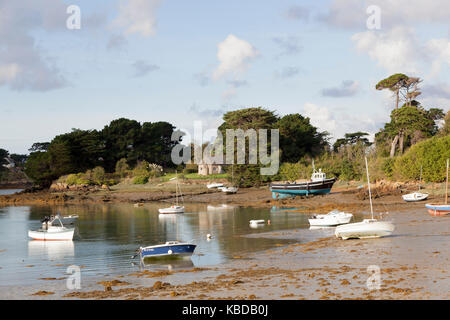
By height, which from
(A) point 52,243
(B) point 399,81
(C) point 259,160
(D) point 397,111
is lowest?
(A) point 52,243

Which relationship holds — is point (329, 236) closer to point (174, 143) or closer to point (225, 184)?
point (225, 184)

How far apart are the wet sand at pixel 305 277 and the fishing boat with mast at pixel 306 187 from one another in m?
35.7

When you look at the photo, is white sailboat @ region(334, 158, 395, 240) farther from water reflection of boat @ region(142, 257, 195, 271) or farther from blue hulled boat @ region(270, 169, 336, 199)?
blue hulled boat @ region(270, 169, 336, 199)

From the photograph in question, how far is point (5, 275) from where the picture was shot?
80.1ft

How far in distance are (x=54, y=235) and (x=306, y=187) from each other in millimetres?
37244

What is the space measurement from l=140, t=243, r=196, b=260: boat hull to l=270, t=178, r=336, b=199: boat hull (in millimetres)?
41652

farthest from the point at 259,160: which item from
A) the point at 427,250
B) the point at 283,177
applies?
the point at 427,250

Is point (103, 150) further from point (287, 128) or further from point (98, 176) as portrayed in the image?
point (287, 128)

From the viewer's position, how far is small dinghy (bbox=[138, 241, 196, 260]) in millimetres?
26141

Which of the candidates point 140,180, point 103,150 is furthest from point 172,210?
point 103,150

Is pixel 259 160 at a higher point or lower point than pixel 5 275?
higher

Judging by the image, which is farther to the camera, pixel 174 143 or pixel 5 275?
pixel 174 143

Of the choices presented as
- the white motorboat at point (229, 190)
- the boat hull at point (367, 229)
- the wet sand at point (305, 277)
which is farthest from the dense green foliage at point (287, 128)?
the wet sand at point (305, 277)
